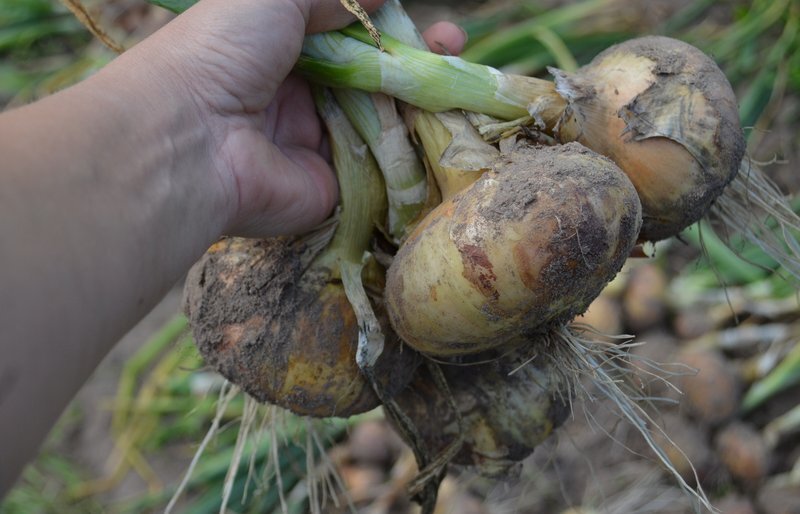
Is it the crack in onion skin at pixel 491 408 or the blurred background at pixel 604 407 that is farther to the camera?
the blurred background at pixel 604 407

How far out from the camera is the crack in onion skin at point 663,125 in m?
1.09

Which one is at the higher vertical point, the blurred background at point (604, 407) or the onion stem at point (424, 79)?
the onion stem at point (424, 79)

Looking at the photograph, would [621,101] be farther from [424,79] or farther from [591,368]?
[591,368]

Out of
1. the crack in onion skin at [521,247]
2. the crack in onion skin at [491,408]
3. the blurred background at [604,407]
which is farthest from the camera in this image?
the blurred background at [604,407]

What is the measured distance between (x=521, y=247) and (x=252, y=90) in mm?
499

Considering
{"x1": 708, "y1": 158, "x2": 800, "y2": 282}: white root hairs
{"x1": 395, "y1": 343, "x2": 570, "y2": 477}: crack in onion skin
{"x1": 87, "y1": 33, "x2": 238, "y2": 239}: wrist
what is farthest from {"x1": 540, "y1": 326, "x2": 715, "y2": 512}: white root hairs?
{"x1": 87, "y1": 33, "x2": 238, "y2": 239}: wrist

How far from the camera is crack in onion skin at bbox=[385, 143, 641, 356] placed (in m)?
0.93

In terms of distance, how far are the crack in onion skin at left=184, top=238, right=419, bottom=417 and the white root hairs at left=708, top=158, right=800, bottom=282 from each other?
67 centimetres

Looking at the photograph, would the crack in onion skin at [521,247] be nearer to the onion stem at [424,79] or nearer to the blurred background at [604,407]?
the onion stem at [424,79]

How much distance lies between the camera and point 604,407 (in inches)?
69.5

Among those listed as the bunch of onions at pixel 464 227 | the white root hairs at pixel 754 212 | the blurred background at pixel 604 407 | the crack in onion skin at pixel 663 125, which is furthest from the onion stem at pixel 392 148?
the blurred background at pixel 604 407

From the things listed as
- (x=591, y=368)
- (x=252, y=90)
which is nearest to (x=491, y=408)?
(x=591, y=368)

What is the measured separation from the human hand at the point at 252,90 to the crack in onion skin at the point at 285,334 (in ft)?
0.26

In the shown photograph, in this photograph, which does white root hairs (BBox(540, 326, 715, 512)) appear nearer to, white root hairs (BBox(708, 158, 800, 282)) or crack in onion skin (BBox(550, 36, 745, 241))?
crack in onion skin (BBox(550, 36, 745, 241))
